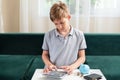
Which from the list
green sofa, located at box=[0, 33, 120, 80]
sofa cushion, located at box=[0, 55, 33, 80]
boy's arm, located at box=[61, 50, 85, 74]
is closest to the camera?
boy's arm, located at box=[61, 50, 85, 74]

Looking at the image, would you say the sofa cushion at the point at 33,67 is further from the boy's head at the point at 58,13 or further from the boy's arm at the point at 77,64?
the boy's head at the point at 58,13

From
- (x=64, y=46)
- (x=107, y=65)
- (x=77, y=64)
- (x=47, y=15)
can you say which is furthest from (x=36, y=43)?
(x=77, y=64)

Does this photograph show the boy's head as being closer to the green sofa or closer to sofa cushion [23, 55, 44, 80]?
sofa cushion [23, 55, 44, 80]

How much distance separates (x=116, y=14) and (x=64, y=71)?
2.01 m

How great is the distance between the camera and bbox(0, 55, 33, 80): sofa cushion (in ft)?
6.97

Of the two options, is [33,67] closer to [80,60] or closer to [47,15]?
[80,60]

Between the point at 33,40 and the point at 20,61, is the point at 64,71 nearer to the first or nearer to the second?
the point at 20,61

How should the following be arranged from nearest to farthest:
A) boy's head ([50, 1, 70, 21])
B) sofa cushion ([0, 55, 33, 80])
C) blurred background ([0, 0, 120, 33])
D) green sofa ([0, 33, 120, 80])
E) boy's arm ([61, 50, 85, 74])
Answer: boy's arm ([61, 50, 85, 74]) < boy's head ([50, 1, 70, 21]) < sofa cushion ([0, 55, 33, 80]) < green sofa ([0, 33, 120, 80]) < blurred background ([0, 0, 120, 33])

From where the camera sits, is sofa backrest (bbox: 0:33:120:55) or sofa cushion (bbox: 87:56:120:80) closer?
sofa cushion (bbox: 87:56:120:80)

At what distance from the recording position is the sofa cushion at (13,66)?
2.12m

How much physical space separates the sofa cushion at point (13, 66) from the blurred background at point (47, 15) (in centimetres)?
56

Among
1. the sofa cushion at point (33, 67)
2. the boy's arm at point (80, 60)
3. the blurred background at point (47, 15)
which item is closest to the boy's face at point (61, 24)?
the boy's arm at point (80, 60)

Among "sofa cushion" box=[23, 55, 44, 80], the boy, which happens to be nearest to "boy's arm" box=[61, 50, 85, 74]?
the boy

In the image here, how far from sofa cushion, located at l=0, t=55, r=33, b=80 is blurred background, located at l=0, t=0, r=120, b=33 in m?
0.56
